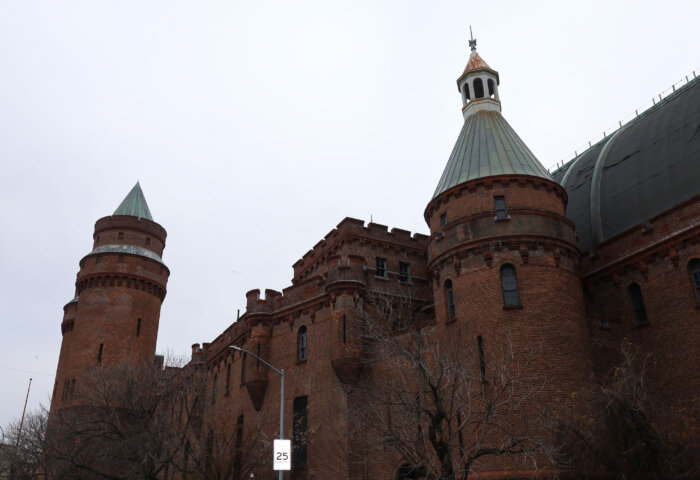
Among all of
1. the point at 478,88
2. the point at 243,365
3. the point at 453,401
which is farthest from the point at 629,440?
the point at 243,365

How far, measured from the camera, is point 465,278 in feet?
94.8

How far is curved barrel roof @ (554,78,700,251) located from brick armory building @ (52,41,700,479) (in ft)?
0.31

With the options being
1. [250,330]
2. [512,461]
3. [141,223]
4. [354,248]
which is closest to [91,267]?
[141,223]

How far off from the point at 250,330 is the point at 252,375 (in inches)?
109

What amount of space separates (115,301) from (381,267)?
2733cm

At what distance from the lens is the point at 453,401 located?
21.5 meters

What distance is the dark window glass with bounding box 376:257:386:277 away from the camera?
1526 inches

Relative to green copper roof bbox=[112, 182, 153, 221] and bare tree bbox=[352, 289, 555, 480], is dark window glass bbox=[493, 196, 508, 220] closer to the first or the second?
bare tree bbox=[352, 289, 555, 480]

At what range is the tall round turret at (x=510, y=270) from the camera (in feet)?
85.9

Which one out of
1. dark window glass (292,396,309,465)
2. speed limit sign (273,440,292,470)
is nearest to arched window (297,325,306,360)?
dark window glass (292,396,309,465)

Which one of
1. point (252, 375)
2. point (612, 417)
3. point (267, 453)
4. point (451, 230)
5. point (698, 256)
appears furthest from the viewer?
point (252, 375)

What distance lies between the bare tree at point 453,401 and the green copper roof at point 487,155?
8129mm

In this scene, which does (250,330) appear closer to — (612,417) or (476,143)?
(476,143)

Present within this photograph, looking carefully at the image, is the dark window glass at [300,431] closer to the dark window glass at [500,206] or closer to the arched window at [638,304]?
the dark window glass at [500,206]
